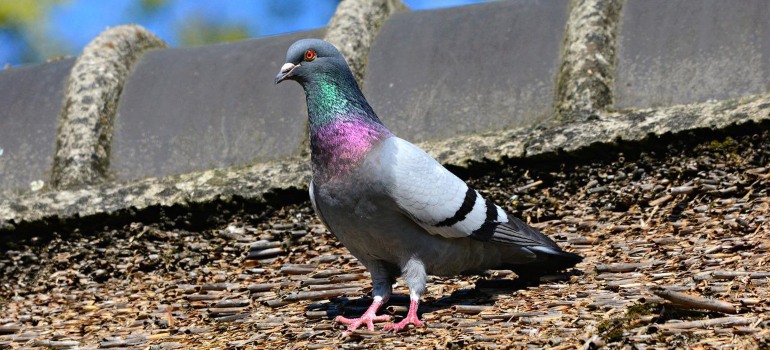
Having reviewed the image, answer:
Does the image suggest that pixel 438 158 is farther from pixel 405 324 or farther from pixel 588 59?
pixel 405 324

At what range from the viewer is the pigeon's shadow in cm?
449

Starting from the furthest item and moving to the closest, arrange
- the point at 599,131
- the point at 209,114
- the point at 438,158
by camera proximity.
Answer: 1. the point at 209,114
2. the point at 438,158
3. the point at 599,131

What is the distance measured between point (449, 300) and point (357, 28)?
8.94 feet

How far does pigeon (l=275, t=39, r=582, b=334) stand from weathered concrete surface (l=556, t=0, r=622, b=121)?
133 centimetres

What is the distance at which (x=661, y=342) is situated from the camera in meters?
3.38

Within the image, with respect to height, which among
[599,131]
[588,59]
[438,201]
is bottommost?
[438,201]

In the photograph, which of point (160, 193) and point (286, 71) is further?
point (160, 193)

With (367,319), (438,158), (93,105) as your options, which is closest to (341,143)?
(367,319)

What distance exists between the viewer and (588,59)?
234 inches

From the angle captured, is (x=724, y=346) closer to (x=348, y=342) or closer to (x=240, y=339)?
(x=348, y=342)

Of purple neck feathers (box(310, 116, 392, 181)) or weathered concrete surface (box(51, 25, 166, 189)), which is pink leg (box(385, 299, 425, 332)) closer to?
purple neck feathers (box(310, 116, 392, 181))

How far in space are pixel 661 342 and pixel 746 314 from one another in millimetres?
366

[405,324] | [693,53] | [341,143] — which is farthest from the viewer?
[693,53]

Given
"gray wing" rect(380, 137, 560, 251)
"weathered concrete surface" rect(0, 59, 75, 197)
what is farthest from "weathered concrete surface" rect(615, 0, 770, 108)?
"weathered concrete surface" rect(0, 59, 75, 197)
